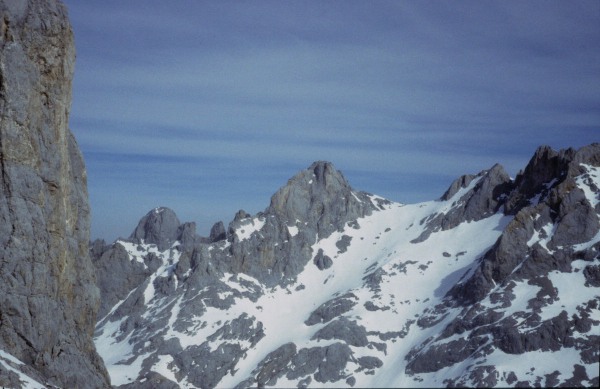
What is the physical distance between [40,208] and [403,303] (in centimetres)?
9784

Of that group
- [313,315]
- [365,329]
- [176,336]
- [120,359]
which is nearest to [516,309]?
[365,329]

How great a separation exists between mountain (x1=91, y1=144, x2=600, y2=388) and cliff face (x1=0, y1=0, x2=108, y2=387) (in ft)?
181

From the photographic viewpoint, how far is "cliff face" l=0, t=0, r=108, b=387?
8969 centimetres

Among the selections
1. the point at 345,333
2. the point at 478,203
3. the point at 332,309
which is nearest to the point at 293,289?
the point at 332,309

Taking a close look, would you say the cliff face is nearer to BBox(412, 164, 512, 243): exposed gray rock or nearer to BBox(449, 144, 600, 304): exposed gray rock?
BBox(449, 144, 600, 304): exposed gray rock

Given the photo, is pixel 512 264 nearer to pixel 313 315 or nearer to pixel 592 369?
pixel 592 369

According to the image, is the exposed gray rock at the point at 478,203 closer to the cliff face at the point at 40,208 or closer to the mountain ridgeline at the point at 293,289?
the mountain ridgeline at the point at 293,289

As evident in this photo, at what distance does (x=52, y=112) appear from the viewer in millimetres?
99000

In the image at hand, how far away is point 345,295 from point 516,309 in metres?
44.9

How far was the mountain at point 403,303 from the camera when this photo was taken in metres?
135

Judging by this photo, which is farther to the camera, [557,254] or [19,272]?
[557,254]

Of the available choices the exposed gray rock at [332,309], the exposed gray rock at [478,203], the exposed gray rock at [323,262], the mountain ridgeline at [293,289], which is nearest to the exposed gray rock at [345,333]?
the mountain ridgeline at [293,289]

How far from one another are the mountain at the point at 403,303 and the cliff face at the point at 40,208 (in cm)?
5510

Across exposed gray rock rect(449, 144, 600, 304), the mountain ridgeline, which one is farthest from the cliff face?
exposed gray rock rect(449, 144, 600, 304)
